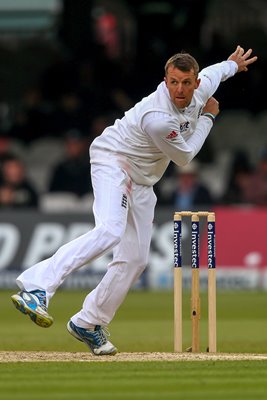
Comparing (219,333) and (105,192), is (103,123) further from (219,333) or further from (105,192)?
(105,192)

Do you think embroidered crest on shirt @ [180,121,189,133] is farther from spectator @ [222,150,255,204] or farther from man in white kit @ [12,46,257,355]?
spectator @ [222,150,255,204]

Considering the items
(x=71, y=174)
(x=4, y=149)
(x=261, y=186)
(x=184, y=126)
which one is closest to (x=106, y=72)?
(x=4, y=149)

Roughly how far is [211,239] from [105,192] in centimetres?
84

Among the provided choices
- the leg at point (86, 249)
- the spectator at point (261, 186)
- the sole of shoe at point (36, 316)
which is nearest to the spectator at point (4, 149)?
the spectator at point (261, 186)

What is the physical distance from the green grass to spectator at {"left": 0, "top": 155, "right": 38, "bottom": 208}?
397 cm

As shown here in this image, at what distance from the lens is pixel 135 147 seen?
28.0 ft

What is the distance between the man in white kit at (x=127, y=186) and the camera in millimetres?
8234

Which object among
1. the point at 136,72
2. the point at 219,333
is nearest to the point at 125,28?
the point at 136,72

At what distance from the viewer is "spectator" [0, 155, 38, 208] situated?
54.5ft

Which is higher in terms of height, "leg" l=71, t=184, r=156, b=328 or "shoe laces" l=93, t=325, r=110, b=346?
"leg" l=71, t=184, r=156, b=328

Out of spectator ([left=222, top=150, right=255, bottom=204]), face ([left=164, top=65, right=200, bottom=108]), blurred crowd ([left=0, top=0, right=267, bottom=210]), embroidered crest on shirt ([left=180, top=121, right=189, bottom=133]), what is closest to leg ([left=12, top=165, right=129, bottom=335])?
embroidered crest on shirt ([left=180, top=121, right=189, bottom=133])

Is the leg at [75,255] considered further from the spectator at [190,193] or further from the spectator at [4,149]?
the spectator at [4,149]
